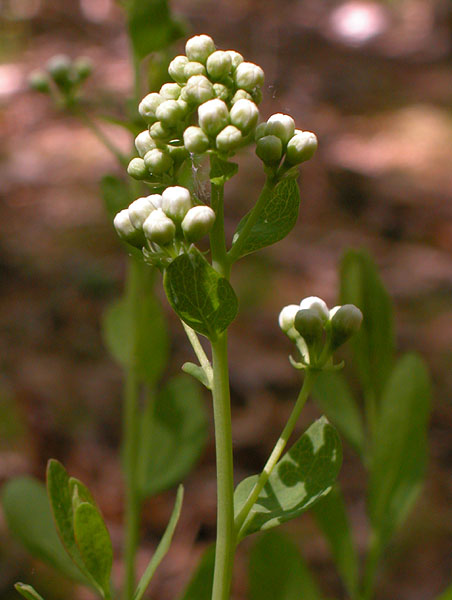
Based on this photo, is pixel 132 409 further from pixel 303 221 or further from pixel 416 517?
pixel 303 221

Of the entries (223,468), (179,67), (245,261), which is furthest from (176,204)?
(245,261)

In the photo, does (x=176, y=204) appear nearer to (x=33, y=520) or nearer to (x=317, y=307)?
(x=317, y=307)

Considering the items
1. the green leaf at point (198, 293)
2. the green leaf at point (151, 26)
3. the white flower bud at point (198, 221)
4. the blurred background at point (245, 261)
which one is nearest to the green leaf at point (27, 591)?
the green leaf at point (198, 293)

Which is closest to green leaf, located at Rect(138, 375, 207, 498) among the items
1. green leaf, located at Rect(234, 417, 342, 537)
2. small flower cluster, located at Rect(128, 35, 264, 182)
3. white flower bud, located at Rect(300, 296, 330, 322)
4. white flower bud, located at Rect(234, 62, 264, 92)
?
green leaf, located at Rect(234, 417, 342, 537)

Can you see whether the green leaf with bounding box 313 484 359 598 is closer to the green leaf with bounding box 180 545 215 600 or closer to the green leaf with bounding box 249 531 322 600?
the green leaf with bounding box 249 531 322 600

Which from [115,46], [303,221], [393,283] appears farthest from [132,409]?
[115,46]

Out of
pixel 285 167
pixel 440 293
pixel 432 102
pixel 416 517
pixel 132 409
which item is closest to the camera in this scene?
pixel 285 167
